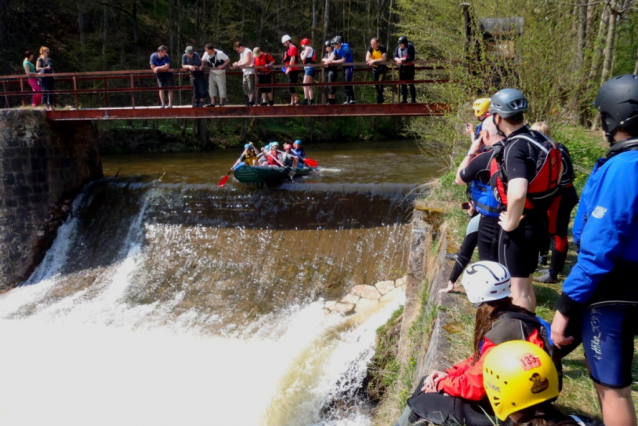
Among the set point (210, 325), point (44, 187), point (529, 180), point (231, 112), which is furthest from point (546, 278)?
point (44, 187)

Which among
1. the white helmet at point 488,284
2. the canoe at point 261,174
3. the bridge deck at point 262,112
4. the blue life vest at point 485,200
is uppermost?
the bridge deck at point 262,112

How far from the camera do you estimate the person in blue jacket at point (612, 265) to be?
6.53 feet

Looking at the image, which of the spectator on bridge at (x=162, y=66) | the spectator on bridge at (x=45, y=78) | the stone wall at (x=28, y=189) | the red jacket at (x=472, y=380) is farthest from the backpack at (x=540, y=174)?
the spectator on bridge at (x=45, y=78)

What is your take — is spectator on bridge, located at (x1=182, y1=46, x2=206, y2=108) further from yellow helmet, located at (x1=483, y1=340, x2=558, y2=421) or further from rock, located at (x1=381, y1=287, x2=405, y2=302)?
yellow helmet, located at (x1=483, y1=340, x2=558, y2=421)

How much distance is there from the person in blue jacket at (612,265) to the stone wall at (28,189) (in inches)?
486

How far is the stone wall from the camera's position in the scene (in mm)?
11633

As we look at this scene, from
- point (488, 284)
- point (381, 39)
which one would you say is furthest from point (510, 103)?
point (381, 39)

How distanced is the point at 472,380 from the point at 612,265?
0.97m

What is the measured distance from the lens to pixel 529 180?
3.08m

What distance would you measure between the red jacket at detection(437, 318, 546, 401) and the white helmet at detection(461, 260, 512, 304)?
220mm

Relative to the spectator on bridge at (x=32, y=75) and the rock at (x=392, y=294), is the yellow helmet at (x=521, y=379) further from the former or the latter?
the spectator on bridge at (x=32, y=75)

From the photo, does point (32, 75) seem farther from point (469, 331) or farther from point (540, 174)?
point (540, 174)

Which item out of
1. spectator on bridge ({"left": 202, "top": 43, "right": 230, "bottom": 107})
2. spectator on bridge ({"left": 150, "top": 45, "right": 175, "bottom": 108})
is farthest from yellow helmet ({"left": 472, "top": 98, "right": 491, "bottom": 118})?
spectator on bridge ({"left": 150, "top": 45, "right": 175, "bottom": 108})

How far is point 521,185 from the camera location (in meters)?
2.95
